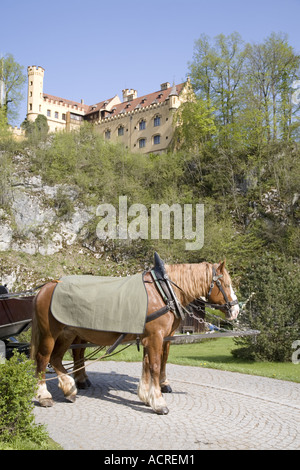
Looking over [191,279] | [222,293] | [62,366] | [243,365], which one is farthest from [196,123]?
[62,366]

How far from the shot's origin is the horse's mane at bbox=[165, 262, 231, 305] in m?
6.80

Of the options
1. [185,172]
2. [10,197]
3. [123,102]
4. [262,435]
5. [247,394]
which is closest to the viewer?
[262,435]

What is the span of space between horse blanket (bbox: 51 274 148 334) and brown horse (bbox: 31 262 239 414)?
0.58ft

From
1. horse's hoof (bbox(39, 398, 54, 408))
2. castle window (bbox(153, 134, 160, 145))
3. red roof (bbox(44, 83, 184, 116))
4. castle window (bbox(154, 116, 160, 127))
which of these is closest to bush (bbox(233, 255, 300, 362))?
horse's hoof (bbox(39, 398, 54, 408))

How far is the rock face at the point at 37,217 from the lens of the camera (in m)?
34.3

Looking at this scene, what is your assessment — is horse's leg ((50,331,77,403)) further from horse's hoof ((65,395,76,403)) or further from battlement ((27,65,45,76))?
battlement ((27,65,45,76))

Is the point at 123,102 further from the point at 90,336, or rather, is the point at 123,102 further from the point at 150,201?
the point at 90,336

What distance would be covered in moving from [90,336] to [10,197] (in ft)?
104

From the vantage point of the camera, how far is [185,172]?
42.3m

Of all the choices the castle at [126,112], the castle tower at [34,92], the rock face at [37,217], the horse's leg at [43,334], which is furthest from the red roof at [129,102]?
the horse's leg at [43,334]

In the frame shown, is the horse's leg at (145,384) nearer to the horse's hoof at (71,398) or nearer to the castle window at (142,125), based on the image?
the horse's hoof at (71,398)

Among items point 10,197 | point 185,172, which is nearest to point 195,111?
point 185,172

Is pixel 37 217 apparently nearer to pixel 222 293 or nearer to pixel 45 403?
pixel 45 403

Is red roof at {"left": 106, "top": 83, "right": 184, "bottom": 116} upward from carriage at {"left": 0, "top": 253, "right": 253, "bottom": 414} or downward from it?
upward
